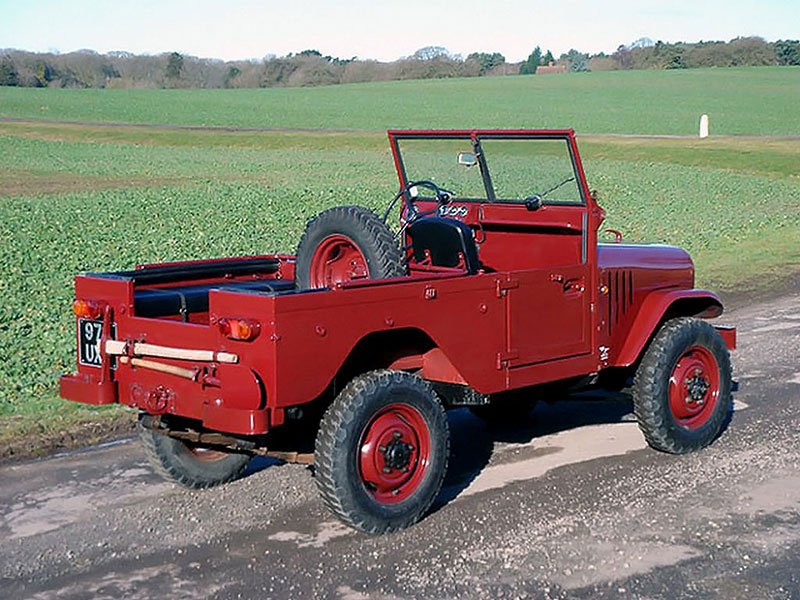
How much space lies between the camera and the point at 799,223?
2095 centimetres

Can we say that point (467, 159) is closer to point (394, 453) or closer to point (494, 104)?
point (394, 453)

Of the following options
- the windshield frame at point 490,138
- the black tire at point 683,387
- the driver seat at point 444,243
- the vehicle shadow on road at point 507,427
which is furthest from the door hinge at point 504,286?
the black tire at point 683,387

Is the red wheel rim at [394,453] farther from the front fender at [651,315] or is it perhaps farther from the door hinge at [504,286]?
the front fender at [651,315]

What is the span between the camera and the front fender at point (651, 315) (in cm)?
696

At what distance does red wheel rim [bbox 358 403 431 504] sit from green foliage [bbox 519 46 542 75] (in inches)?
4857

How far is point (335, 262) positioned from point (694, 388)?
7.91 feet

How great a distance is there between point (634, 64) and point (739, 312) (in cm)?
11509

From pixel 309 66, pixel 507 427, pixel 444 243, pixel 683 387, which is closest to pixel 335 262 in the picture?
pixel 444 243

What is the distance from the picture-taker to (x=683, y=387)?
716cm

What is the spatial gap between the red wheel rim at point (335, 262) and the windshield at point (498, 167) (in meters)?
1.18

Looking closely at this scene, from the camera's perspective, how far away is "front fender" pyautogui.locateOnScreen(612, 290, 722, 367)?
6.96 m

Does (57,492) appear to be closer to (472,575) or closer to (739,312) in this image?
(472,575)

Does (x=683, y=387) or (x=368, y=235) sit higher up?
(x=368, y=235)

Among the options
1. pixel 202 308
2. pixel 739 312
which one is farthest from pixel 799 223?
pixel 202 308
